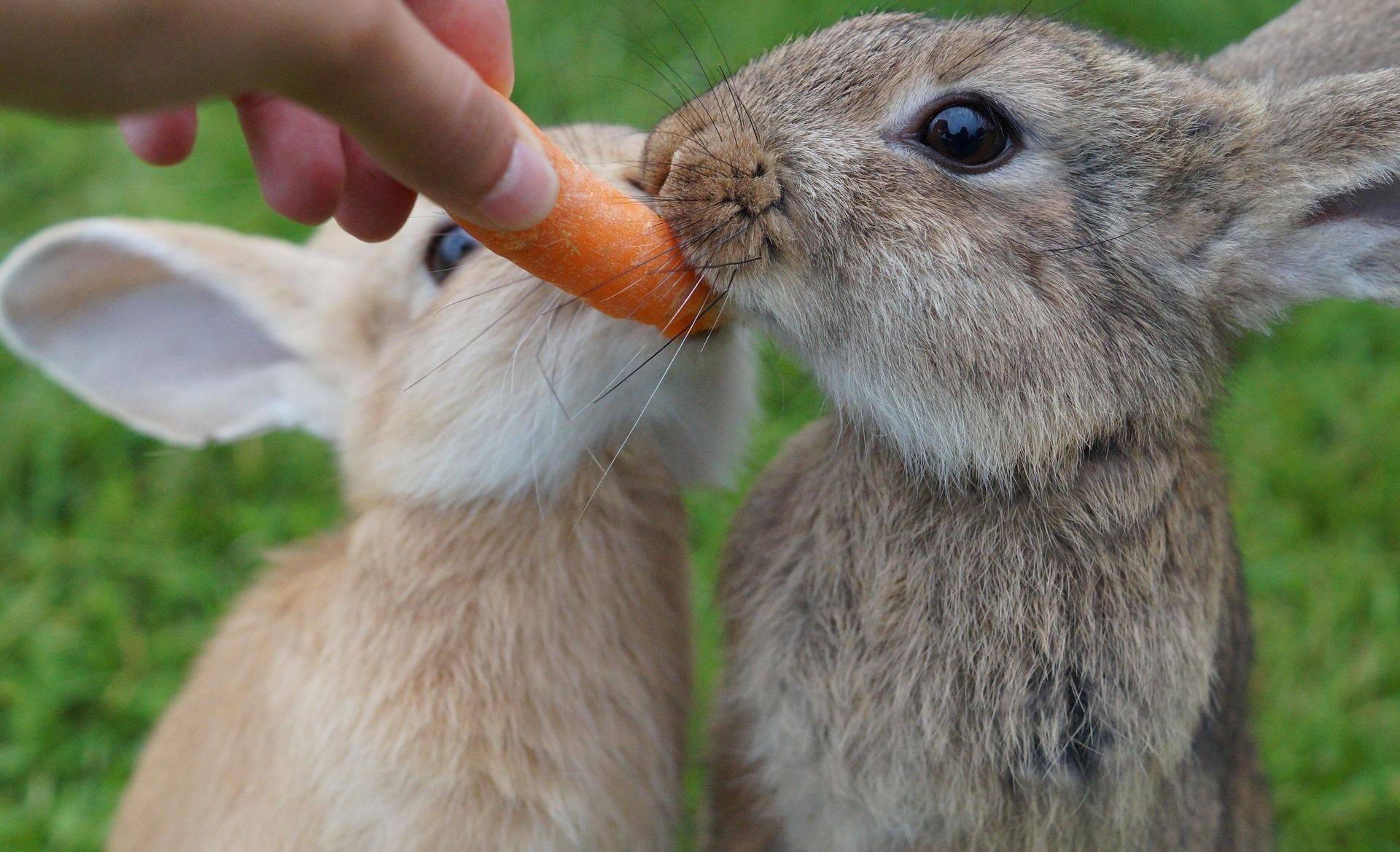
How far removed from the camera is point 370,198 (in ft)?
8.34

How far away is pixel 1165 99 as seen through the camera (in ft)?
8.13

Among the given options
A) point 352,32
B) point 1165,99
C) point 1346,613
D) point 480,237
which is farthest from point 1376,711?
point 352,32

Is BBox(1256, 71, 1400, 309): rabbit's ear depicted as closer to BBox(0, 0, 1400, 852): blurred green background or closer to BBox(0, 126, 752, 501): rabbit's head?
BBox(0, 126, 752, 501): rabbit's head

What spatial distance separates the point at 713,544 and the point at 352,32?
10.7ft

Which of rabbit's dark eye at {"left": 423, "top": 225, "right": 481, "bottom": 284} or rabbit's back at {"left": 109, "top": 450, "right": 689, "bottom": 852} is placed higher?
rabbit's dark eye at {"left": 423, "top": 225, "right": 481, "bottom": 284}

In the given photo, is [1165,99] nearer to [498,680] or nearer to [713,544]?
[498,680]

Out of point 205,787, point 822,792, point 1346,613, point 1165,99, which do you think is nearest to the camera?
point 1165,99

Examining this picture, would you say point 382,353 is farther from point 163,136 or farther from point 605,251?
point 605,251

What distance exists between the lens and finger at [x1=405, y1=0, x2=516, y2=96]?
2.24 m

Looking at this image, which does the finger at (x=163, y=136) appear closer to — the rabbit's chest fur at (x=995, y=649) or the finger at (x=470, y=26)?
the finger at (x=470, y=26)

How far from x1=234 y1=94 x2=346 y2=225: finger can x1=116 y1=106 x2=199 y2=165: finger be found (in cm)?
16

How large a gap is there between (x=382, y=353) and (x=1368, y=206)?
2.11 meters

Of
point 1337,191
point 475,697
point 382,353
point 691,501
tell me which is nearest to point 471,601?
point 475,697

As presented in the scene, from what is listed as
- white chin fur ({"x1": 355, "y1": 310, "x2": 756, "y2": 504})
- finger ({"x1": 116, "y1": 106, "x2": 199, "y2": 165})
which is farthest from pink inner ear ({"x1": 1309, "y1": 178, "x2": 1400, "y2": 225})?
finger ({"x1": 116, "y1": 106, "x2": 199, "y2": 165})
